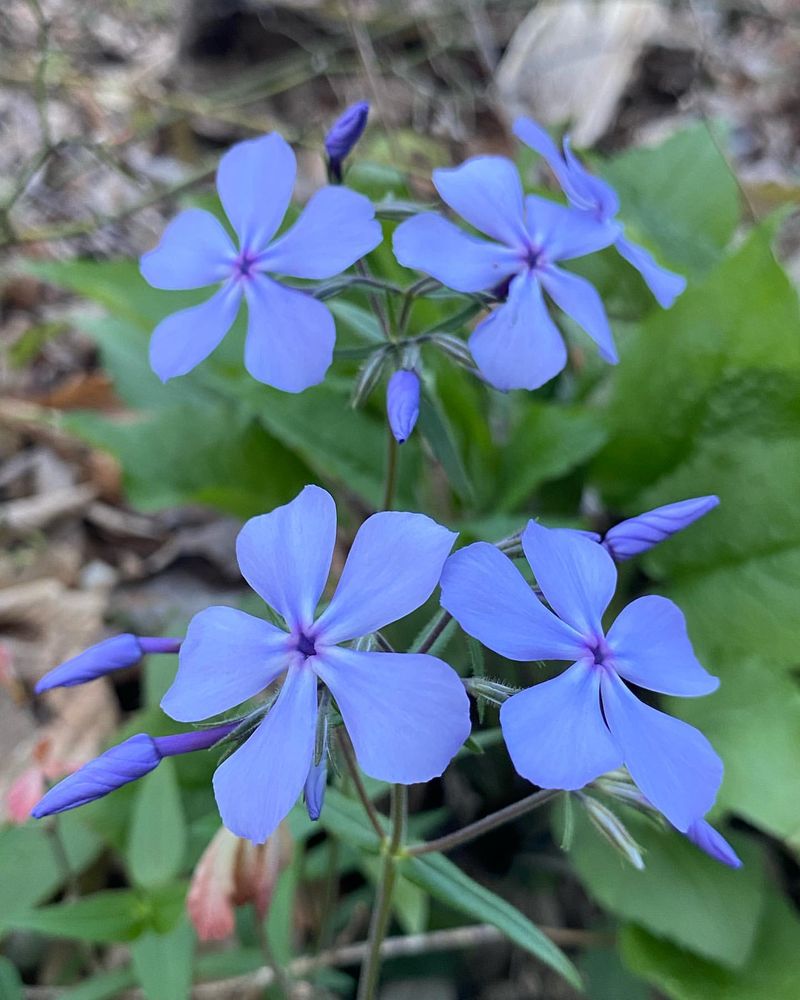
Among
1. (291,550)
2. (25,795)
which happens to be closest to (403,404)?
(291,550)

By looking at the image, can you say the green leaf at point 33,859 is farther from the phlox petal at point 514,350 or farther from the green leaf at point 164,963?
the phlox petal at point 514,350

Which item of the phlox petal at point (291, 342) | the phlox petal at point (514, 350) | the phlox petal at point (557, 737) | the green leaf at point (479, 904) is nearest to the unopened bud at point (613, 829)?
the green leaf at point (479, 904)

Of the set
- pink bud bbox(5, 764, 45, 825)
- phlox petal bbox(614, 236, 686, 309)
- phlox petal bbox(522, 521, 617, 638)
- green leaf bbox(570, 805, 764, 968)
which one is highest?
phlox petal bbox(614, 236, 686, 309)

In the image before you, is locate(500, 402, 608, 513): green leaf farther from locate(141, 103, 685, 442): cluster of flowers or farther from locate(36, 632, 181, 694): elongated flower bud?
locate(36, 632, 181, 694): elongated flower bud

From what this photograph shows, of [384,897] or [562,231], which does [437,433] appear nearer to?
[562,231]

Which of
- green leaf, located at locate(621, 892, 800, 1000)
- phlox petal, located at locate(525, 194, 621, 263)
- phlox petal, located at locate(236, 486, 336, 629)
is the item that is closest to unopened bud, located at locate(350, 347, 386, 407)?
phlox petal, located at locate(525, 194, 621, 263)

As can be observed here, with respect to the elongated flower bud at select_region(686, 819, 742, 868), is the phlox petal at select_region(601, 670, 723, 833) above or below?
above

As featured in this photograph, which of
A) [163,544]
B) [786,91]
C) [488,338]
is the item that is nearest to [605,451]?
[488,338]
